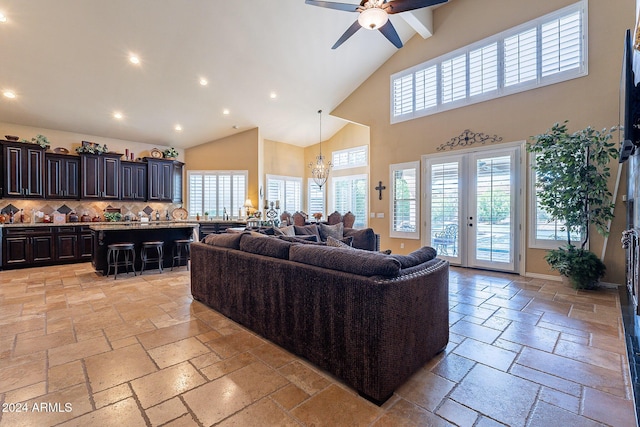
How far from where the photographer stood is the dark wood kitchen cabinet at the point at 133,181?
282 inches

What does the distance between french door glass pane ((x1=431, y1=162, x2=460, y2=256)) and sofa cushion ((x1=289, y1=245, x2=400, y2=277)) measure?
4.41m

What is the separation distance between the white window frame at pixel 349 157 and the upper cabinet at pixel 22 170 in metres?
7.26

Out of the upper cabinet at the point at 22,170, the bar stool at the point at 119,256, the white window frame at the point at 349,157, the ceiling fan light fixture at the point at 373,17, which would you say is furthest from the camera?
the white window frame at the point at 349,157

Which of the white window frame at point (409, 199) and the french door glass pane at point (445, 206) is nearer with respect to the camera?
the french door glass pane at point (445, 206)

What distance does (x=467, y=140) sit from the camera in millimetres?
5695

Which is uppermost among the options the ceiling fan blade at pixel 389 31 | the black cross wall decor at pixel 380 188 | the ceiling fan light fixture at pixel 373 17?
the ceiling fan blade at pixel 389 31

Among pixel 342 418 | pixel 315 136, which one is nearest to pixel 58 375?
pixel 342 418

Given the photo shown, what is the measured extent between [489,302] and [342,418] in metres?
2.84

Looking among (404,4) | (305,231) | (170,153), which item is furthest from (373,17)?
(170,153)

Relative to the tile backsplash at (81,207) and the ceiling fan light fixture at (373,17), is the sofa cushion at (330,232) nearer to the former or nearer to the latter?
the ceiling fan light fixture at (373,17)

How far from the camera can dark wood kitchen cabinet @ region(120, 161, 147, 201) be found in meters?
7.16

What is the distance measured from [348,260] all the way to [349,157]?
7.59 metres

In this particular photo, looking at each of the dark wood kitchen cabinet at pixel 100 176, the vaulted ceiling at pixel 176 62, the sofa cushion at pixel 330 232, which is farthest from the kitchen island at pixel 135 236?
the sofa cushion at pixel 330 232

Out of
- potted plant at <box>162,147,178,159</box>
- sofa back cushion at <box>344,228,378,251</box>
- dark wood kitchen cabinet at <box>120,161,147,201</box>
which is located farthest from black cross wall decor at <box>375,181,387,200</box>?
dark wood kitchen cabinet at <box>120,161,147,201</box>
